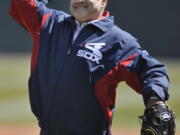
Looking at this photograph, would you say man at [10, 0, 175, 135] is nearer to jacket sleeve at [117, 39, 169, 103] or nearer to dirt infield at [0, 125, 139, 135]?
jacket sleeve at [117, 39, 169, 103]

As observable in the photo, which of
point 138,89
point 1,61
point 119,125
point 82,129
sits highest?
point 138,89

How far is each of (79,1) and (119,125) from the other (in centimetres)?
567

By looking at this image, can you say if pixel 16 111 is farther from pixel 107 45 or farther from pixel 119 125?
pixel 107 45

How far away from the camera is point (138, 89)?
3.56 m

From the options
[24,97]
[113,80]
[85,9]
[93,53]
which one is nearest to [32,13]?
[85,9]

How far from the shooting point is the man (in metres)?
3.55

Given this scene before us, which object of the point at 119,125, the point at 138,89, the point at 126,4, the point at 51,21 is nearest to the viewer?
the point at 138,89

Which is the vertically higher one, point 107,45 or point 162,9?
point 107,45

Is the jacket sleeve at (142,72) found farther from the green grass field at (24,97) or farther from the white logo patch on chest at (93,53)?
the green grass field at (24,97)

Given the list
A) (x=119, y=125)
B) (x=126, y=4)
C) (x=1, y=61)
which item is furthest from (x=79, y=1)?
(x=1, y=61)

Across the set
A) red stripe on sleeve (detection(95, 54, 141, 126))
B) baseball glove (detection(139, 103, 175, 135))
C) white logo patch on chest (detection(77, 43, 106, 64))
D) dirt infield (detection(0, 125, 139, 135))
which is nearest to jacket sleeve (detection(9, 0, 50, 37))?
white logo patch on chest (detection(77, 43, 106, 64))

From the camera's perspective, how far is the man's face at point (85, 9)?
3.66 meters

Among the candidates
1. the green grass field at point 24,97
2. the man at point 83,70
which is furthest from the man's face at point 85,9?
the green grass field at point 24,97

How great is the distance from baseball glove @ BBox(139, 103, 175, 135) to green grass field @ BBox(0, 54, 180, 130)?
522 cm
